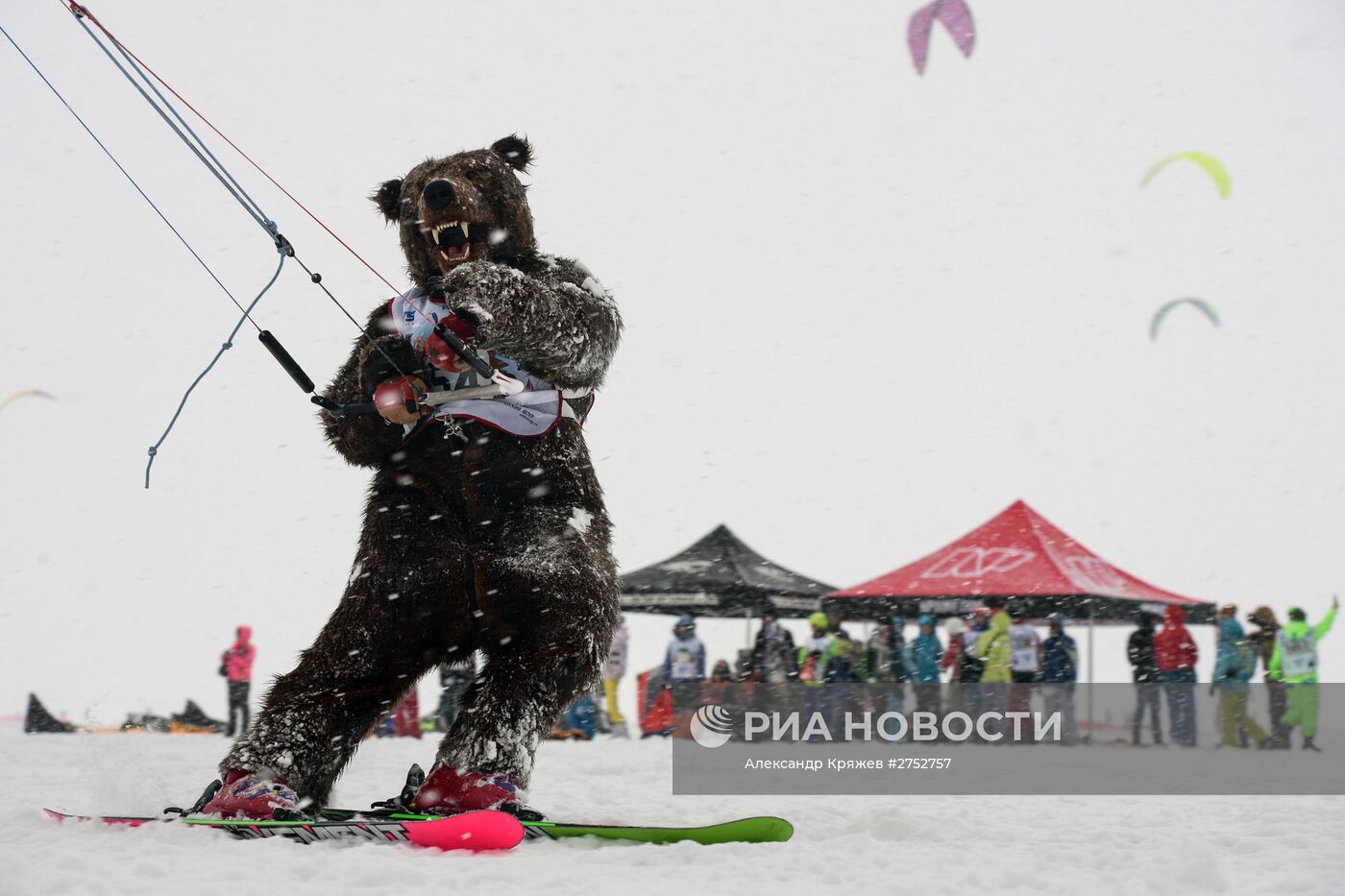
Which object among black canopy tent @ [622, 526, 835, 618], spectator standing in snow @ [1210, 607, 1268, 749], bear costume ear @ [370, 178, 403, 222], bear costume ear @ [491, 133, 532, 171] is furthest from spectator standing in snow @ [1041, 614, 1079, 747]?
bear costume ear @ [370, 178, 403, 222]

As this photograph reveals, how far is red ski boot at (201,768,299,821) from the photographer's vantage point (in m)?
2.78

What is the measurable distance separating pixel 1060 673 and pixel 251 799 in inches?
299

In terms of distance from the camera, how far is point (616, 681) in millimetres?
11156

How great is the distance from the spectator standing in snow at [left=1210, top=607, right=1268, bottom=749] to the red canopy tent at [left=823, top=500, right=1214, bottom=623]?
972 millimetres

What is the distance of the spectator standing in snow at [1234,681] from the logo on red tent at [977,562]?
1.72m

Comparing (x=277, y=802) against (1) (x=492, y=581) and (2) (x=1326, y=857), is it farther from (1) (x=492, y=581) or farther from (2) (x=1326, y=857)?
(2) (x=1326, y=857)

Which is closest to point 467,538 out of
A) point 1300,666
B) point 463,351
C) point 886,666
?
point 463,351

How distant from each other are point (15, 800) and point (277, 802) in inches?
53.8

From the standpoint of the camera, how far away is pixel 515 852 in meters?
2.57

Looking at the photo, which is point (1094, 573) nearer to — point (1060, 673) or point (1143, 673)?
point (1143, 673)

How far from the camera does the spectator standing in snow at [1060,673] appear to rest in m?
9.06

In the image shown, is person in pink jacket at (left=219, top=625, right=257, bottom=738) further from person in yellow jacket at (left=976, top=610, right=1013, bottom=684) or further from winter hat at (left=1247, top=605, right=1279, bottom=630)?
winter hat at (left=1247, top=605, right=1279, bottom=630)

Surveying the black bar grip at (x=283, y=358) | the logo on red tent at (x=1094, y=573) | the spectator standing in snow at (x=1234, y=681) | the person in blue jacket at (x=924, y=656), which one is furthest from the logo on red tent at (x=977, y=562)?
the black bar grip at (x=283, y=358)

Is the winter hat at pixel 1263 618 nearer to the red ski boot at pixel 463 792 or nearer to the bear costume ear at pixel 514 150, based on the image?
the bear costume ear at pixel 514 150
